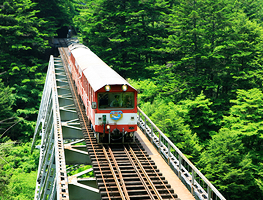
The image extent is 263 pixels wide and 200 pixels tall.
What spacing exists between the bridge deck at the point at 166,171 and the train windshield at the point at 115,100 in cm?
248

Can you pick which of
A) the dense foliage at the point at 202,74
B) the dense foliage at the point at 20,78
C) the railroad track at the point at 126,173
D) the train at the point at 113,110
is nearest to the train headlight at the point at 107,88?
the train at the point at 113,110

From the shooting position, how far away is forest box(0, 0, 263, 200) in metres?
21.0

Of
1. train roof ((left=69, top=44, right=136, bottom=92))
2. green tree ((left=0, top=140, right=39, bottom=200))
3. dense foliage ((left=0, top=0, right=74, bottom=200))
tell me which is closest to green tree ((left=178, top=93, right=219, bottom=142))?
train roof ((left=69, top=44, right=136, bottom=92))

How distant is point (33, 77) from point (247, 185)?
30610 millimetres

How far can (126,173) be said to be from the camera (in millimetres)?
11586

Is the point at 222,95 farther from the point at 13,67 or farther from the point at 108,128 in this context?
the point at 13,67

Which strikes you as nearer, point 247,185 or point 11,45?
point 247,185

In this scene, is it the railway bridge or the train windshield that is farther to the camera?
the train windshield

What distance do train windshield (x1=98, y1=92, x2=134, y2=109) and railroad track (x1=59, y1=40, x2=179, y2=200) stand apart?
1903 mm

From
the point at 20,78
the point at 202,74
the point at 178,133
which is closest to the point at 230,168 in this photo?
the point at 178,133

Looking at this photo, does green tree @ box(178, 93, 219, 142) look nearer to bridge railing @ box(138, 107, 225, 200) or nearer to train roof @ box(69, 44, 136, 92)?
bridge railing @ box(138, 107, 225, 200)

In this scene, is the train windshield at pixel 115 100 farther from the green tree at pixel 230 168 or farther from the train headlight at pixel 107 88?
the green tree at pixel 230 168

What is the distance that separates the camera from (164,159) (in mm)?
13984

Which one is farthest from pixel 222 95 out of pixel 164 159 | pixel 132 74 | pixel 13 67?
pixel 13 67
